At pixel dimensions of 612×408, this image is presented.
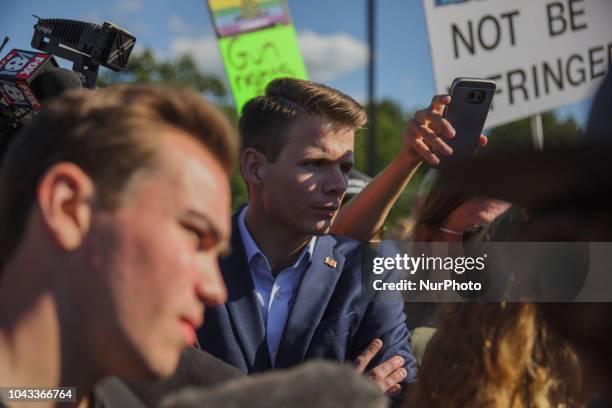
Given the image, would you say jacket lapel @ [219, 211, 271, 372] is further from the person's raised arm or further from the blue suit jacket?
the person's raised arm

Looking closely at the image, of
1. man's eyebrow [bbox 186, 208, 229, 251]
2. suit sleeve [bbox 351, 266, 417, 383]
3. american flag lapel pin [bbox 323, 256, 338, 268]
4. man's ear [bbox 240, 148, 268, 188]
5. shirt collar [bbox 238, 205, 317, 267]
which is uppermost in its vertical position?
man's eyebrow [bbox 186, 208, 229, 251]

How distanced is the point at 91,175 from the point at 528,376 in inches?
50.2

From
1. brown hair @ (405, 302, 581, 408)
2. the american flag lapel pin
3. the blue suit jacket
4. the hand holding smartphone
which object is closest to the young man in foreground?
brown hair @ (405, 302, 581, 408)

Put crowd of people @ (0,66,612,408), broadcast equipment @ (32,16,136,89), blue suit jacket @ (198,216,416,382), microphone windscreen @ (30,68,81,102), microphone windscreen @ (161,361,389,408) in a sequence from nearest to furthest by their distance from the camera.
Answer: microphone windscreen @ (161,361,389,408), crowd of people @ (0,66,612,408), microphone windscreen @ (30,68,81,102), broadcast equipment @ (32,16,136,89), blue suit jacket @ (198,216,416,382)

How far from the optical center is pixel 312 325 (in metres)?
2.94

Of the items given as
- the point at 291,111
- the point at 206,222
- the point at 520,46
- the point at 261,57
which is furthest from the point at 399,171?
the point at 261,57

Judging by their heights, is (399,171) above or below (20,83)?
below

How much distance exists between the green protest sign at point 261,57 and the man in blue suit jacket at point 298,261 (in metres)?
1.30

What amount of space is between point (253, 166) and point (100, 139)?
7.64ft

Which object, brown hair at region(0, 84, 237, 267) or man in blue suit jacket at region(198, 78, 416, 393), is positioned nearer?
brown hair at region(0, 84, 237, 267)

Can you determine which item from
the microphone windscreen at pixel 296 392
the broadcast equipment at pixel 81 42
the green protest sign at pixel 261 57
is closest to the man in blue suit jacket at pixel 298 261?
the broadcast equipment at pixel 81 42

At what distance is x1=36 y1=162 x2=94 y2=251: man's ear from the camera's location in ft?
4.22

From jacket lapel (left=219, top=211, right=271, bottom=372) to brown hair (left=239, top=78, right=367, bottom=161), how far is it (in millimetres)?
608

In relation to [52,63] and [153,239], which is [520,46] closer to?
[52,63]
